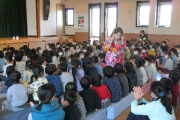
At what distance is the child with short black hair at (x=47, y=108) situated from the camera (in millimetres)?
1684

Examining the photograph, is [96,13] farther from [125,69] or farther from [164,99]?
[164,99]

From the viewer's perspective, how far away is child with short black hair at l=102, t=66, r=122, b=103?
9.09 feet

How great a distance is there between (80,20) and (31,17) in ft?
9.32

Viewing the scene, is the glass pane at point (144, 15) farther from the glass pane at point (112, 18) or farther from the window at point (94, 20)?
the window at point (94, 20)

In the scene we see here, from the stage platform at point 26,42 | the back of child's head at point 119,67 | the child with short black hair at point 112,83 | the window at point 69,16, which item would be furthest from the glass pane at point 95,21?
the child with short black hair at point 112,83

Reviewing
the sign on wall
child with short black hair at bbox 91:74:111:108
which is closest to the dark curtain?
the sign on wall

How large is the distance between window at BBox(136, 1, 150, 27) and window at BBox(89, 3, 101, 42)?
2.08 m

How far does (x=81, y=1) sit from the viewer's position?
1044 centimetres

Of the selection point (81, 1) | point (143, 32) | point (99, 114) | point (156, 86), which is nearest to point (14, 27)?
point (81, 1)

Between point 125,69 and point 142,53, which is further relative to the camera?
point 142,53

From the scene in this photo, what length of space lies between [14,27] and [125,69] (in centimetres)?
707

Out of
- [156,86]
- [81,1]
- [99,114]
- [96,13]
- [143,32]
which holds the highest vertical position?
[81,1]

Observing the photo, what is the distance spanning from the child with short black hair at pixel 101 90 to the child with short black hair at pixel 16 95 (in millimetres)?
Answer: 918

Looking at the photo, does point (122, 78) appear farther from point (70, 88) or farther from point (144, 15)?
point (144, 15)
